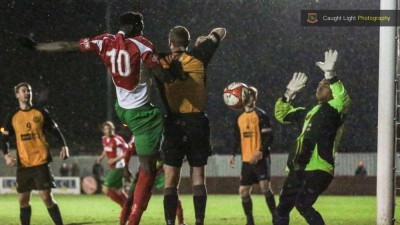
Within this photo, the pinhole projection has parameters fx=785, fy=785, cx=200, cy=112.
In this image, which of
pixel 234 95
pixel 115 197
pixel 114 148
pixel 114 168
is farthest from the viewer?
pixel 114 148

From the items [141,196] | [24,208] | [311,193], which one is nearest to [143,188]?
[141,196]

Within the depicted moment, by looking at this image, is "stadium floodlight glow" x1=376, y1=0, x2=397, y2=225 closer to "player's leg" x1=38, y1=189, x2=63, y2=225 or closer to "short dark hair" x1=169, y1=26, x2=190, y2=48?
"short dark hair" x1=169, y1=26, x2=190, y2=48

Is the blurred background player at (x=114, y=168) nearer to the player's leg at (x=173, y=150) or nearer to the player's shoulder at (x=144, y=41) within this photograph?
the player's leg at (x=173, y=150)

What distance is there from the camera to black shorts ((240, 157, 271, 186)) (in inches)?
392

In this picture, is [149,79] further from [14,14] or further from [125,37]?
[14,14]

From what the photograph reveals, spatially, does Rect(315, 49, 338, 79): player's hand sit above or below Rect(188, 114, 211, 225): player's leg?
above

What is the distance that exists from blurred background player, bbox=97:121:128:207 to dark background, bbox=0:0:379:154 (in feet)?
44.9

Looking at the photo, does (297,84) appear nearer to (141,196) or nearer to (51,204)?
(141,196)

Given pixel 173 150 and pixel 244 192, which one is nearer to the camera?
pixel 173 150

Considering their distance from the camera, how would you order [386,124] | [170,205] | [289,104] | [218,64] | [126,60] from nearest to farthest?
[126,60] → [170,205] → [289,104] → [386,124] → [218,64]

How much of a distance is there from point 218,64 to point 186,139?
22.3 m

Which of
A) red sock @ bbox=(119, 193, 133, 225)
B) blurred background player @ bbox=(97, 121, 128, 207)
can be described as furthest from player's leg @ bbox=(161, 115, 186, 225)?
blurred background player @ bbox=(97, 121, 128, 207)

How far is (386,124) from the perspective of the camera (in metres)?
8.55

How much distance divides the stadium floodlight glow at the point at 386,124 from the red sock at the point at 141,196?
318 centimetres
